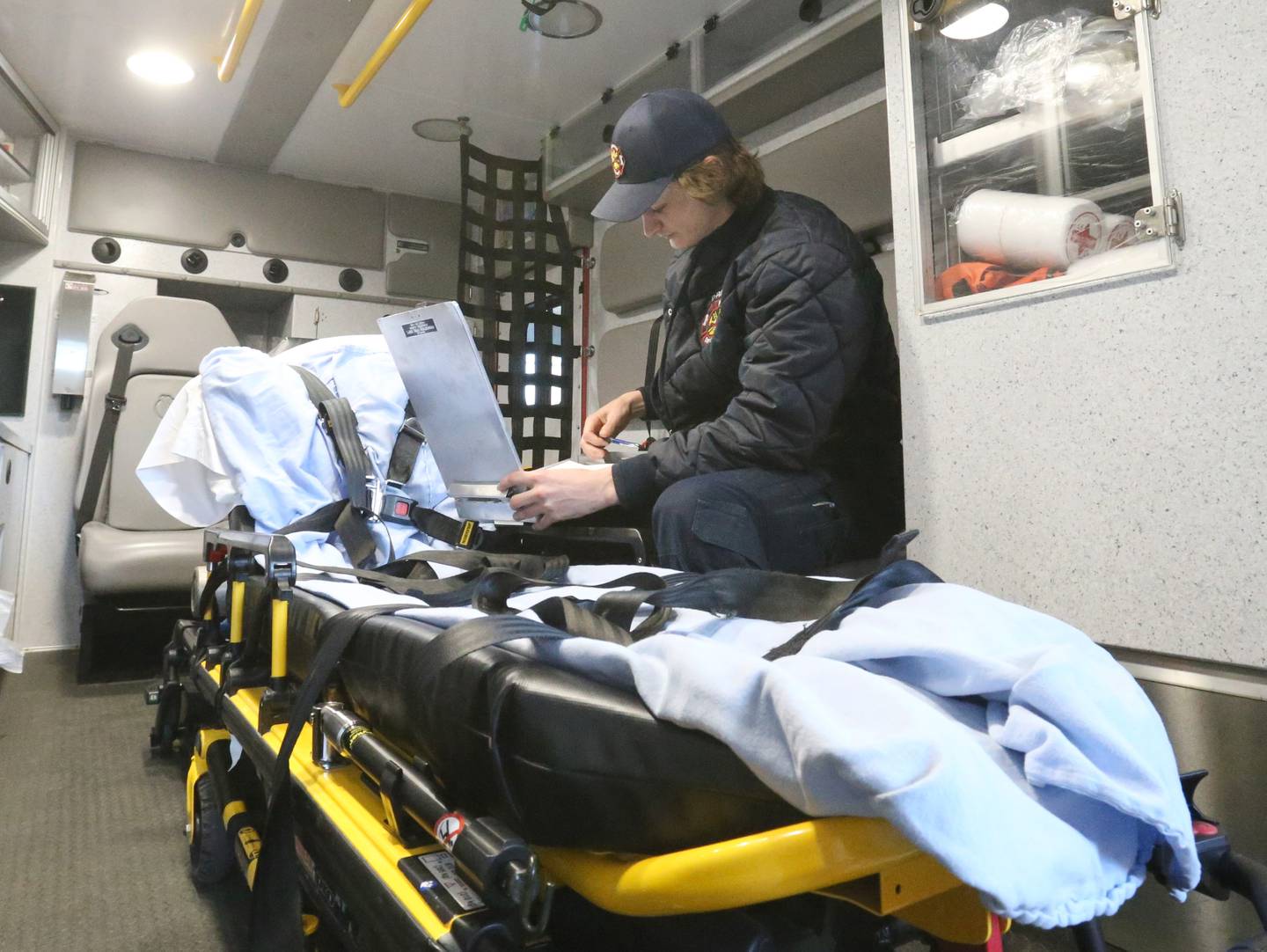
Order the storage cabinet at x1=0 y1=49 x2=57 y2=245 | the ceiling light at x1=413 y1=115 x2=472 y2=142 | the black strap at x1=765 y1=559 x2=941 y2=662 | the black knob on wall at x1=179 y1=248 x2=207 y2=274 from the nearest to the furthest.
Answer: the black strap at x1=765 y1=559 x2=941 y2=662 → the storage cabinet at x1=0 y1=49 x2=57 y2=245 → the ceiling light at x1=413 y1=115 x2=472 y2=142 → the black knob on wall at x1=179 y1=248 x2=207 y2=274

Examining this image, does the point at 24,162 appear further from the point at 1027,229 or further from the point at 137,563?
the point at 1027,229

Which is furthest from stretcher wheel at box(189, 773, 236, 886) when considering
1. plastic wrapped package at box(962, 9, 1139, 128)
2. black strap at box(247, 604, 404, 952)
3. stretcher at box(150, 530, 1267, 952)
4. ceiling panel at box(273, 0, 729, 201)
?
ceiling panel at box(273, 0, 729, 201)

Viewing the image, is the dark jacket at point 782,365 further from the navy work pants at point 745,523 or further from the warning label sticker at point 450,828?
the warning label sticker at point 450,828

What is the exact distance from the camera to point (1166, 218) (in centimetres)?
118

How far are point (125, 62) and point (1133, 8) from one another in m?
3.50

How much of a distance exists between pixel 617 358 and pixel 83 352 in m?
2.48

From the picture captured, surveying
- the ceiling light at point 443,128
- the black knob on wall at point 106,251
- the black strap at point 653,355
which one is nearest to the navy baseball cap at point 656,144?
the black strap at point 653,355

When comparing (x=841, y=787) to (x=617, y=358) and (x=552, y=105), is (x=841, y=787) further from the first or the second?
(x=552, y=105)

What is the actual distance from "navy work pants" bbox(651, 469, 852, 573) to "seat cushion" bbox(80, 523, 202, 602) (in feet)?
7.99

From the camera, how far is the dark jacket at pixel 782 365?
140 cm

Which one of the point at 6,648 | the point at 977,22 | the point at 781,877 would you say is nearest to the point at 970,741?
the point at 781,877

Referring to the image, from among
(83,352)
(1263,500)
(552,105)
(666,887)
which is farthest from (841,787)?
(83,352)

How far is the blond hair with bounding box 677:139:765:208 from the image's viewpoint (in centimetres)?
164

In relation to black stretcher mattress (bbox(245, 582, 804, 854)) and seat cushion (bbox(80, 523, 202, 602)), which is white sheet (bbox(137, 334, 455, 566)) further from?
seat cushion (bbox(80, 523, 202, 602))
